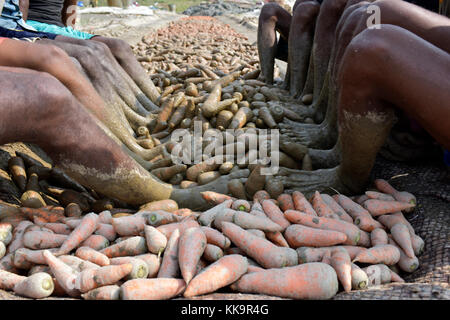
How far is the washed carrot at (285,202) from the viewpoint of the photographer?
193cm

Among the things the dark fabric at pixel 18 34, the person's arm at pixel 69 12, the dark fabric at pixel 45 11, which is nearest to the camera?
the dark fabric at pixel 18 34

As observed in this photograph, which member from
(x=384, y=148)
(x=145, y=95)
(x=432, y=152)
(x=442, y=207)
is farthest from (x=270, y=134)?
(x=145, y=95)

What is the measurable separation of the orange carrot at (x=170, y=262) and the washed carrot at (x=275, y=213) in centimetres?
51

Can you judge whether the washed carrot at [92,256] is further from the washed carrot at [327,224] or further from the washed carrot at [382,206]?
the washed carrot at [382,206]

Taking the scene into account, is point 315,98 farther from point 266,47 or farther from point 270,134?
point 266,47

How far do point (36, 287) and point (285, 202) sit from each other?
1.23 m

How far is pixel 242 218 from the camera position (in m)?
1.67

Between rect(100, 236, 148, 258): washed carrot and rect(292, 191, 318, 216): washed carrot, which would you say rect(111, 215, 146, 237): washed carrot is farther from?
rect(292, 191, 318, 216): washed carrot

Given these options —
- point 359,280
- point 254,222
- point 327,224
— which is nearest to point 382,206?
point 327,224

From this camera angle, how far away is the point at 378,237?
1.67m

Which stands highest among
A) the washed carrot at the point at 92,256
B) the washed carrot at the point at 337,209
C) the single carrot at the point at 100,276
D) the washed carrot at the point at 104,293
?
the single carrot at the point at 100,276

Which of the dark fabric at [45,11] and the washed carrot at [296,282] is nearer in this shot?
the washed carrot at [296,282]

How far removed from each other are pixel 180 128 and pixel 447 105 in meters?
2.16

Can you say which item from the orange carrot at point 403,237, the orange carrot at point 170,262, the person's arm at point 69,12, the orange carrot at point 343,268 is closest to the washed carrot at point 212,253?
the orange carrot at point 170,262
